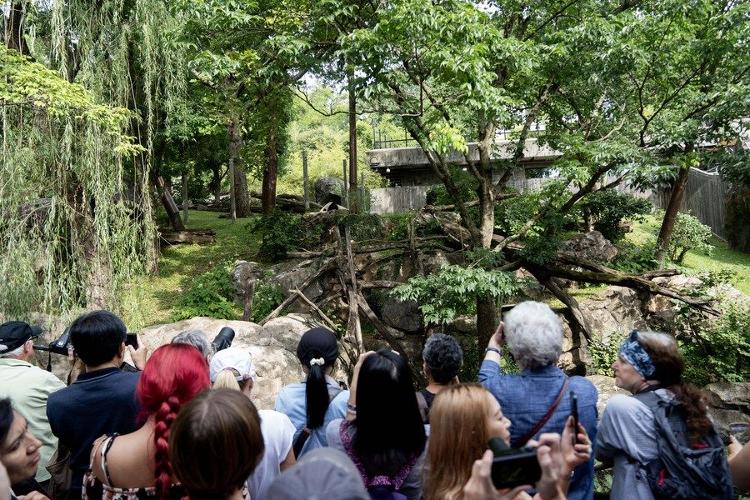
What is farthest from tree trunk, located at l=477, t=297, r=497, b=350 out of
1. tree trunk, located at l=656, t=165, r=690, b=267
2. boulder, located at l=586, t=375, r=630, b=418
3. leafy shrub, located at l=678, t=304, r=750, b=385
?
tree trunk, located at l=656, t=165, r=690, b=267

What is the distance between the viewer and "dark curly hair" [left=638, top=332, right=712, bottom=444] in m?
2.37

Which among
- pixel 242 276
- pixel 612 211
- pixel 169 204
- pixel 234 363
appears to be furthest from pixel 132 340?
pixel 169 204

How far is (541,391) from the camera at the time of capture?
2.56 meters

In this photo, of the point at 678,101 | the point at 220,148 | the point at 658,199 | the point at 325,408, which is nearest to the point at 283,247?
the point at 220,148

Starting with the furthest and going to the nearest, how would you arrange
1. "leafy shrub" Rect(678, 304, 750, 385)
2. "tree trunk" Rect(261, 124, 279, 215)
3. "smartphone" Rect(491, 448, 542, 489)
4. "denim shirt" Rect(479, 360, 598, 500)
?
"tree trunk" Rect(261, 124, 279, 215), "leafy shrub" Rect(678, 304, 750, 385), "denim shirt" Rect(479, 360, 598, 500), "smartphone" Rect(491, 448, 542, 489)

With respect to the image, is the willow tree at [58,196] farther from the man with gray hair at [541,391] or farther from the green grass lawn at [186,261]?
the man with gray hair at [541,391]

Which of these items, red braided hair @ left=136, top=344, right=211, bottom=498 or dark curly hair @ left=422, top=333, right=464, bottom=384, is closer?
red braided hair @ left=136, top=344, right=211, bottom=498

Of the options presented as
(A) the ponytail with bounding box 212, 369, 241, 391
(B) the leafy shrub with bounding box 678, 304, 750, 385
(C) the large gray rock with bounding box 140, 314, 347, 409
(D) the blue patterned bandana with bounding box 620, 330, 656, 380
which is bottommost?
(B) the leafy shrub with bounding box 678, 304, 750, 385

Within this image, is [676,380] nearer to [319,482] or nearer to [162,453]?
[319,482]

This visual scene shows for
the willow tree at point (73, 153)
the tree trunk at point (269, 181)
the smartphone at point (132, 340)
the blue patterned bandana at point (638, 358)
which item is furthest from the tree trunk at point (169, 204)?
the blue patterned bandana at point (638, 358)

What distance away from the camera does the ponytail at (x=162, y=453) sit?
2182 mm

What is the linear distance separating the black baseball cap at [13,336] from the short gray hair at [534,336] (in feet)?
9.91

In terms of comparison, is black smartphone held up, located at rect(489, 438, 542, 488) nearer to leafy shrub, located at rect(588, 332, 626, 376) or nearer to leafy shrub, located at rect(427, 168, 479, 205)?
leafy shrub, located at rect(427, 168, 479, 205)

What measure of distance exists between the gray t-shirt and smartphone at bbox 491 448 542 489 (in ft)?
3.79
